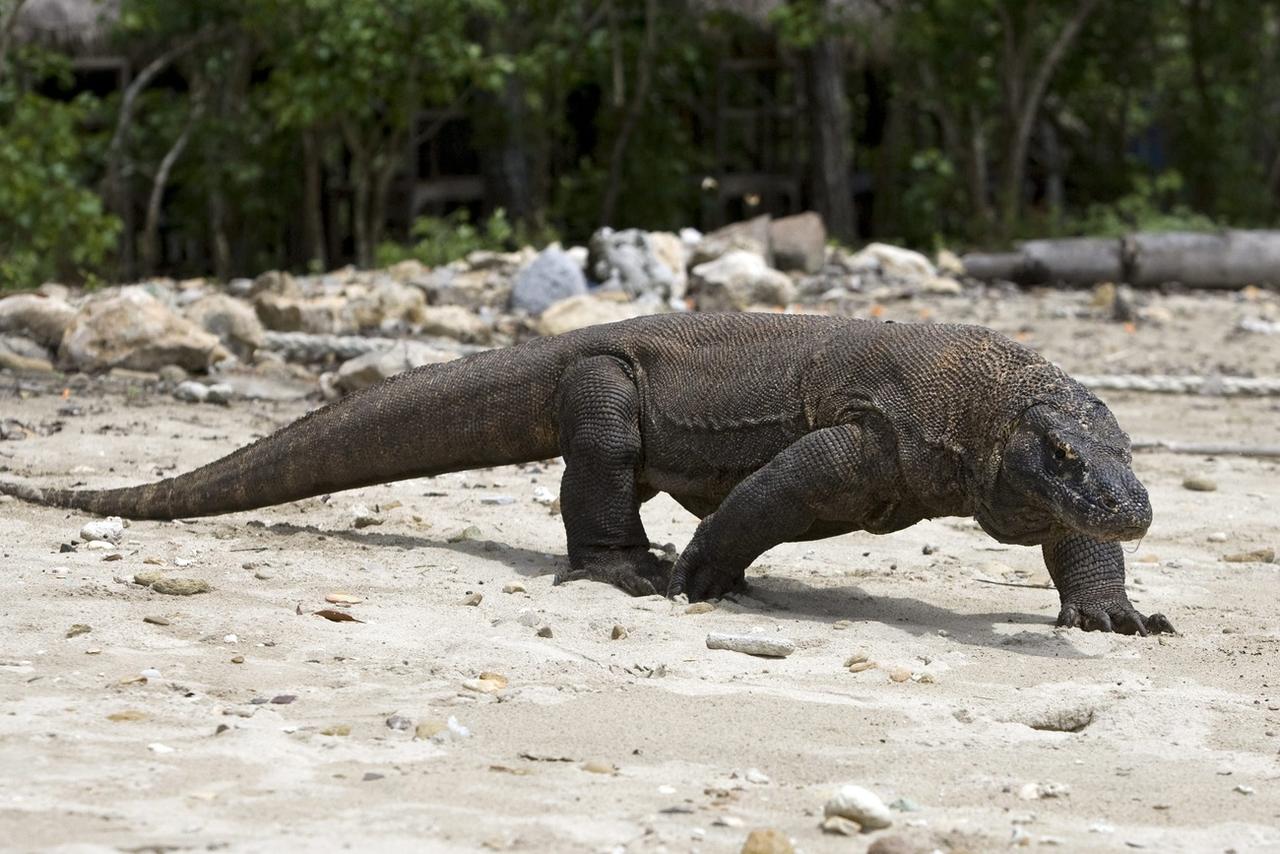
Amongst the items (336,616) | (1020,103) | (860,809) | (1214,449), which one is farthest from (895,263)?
(860,809)

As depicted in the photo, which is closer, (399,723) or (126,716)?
(126,716)

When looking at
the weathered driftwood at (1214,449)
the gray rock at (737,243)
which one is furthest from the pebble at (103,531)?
the gray rock at (737,243)

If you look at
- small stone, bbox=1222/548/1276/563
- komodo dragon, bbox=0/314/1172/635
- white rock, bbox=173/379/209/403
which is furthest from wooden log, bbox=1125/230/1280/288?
komodo dragon, bbox=0/314/1172/635

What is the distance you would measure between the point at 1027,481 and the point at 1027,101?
14978mm

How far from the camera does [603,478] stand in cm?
564

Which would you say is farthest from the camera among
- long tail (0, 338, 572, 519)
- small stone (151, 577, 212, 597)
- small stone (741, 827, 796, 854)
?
long tail (0, 338, 572, 519)

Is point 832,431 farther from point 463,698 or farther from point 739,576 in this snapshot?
point 463,698

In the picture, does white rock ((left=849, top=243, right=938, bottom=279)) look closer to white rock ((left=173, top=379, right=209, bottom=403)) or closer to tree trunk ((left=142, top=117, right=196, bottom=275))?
tree trunk ((left=142, top=117, right=196, bottom=275))

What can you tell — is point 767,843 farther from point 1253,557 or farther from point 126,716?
point 1253,557

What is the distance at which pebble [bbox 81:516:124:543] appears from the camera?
5.61 metres

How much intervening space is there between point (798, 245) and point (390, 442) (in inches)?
390

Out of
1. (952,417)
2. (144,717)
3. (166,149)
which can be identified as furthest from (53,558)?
(166,149)

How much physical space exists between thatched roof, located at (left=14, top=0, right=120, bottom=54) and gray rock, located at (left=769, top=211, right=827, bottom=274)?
266 inches

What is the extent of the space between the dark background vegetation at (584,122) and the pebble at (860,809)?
38.5 ft
